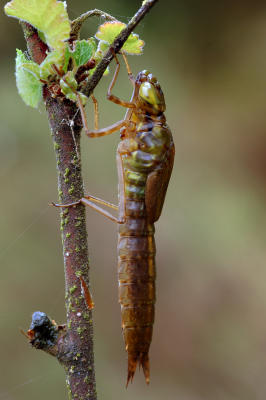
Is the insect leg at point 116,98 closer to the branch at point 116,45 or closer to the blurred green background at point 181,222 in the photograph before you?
the branch at point 116,45

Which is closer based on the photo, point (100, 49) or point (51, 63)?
point (51, 63)

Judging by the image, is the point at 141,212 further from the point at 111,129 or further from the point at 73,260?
the point at 73,260

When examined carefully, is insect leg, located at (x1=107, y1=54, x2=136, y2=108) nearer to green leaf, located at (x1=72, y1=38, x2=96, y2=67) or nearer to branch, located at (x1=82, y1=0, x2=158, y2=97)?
green leaf, located at (x1=72, y1=38, x2=96, y2=67)

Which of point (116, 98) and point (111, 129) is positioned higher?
point (116, 98)

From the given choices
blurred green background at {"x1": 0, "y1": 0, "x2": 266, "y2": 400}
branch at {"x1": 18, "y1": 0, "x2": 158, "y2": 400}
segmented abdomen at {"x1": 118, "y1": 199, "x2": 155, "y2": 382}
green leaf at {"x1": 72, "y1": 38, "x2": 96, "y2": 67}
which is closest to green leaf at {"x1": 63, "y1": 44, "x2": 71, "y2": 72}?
green leaf at {"x1": 72, "y1": 38, "x2": 96, "y2": 67}

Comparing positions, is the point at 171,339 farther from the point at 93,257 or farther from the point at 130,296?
the point at 130,296

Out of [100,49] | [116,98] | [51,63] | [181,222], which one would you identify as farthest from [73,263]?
[181,222]

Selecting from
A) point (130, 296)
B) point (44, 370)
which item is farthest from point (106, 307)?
Result: point (130, 296)
